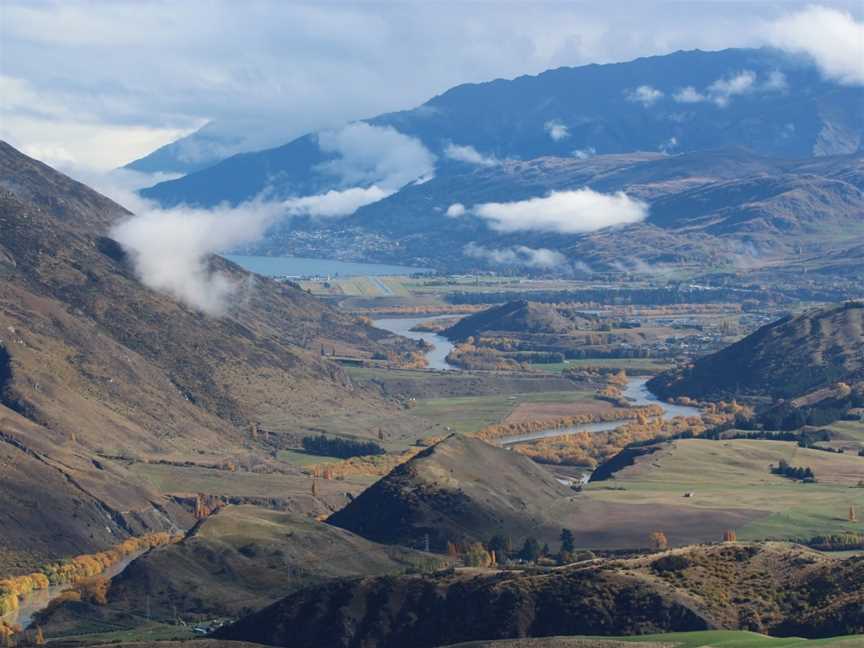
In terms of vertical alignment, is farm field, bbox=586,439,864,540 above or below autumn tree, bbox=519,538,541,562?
above

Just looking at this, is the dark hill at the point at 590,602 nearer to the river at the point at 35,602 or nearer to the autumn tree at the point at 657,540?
the river at the point at 35,602

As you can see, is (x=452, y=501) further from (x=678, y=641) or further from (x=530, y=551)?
(x=678, y=641)

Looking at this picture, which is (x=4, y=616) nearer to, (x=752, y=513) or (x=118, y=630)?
(x=118, y=630)

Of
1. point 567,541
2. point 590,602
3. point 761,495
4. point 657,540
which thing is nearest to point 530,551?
point 567,541

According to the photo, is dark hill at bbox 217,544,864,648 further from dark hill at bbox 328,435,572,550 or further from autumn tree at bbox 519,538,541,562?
dark hill at bbox 328,435,572,550

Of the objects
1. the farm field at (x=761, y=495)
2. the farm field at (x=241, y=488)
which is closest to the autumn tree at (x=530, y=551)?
the farm field at (x=761, y=495)

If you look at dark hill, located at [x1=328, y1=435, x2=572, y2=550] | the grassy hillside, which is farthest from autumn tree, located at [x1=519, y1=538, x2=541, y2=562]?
the grassy hillside

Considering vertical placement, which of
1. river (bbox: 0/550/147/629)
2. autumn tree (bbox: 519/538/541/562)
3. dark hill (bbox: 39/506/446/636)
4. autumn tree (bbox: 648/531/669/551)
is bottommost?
river (bbox: 0/550/147/629)
